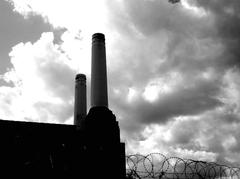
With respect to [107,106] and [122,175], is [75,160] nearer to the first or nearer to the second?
[122,175]

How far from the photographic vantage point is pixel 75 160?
13984 millimetres

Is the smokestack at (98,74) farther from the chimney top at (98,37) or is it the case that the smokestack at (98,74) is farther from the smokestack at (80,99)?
the smokestack at (80,99)

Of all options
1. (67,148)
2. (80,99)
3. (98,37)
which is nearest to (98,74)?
(98,37)

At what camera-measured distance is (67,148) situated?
46.5 feet

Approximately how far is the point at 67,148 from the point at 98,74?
4.61 m

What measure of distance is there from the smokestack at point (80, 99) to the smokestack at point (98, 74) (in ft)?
16.7

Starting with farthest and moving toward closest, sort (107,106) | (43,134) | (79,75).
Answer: (79,75)
(107,106)
(43,134)

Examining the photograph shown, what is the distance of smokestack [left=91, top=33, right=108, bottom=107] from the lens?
→ 16359 millimetres

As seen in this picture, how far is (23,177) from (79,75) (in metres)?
10.4

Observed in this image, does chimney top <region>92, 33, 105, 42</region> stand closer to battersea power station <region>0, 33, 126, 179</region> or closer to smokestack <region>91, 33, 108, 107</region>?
smokestack <region>91, 33, 108, 107</region>

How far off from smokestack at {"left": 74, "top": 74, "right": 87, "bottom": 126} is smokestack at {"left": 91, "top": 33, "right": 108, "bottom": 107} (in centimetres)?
510

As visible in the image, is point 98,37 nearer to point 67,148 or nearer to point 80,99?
point 80,99

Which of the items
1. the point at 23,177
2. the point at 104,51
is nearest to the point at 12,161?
the point at 23,177

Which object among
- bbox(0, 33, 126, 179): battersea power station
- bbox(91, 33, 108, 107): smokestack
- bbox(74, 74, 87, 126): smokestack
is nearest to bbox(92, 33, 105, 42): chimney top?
bbox(91, 33, 108, 107): smokestack
